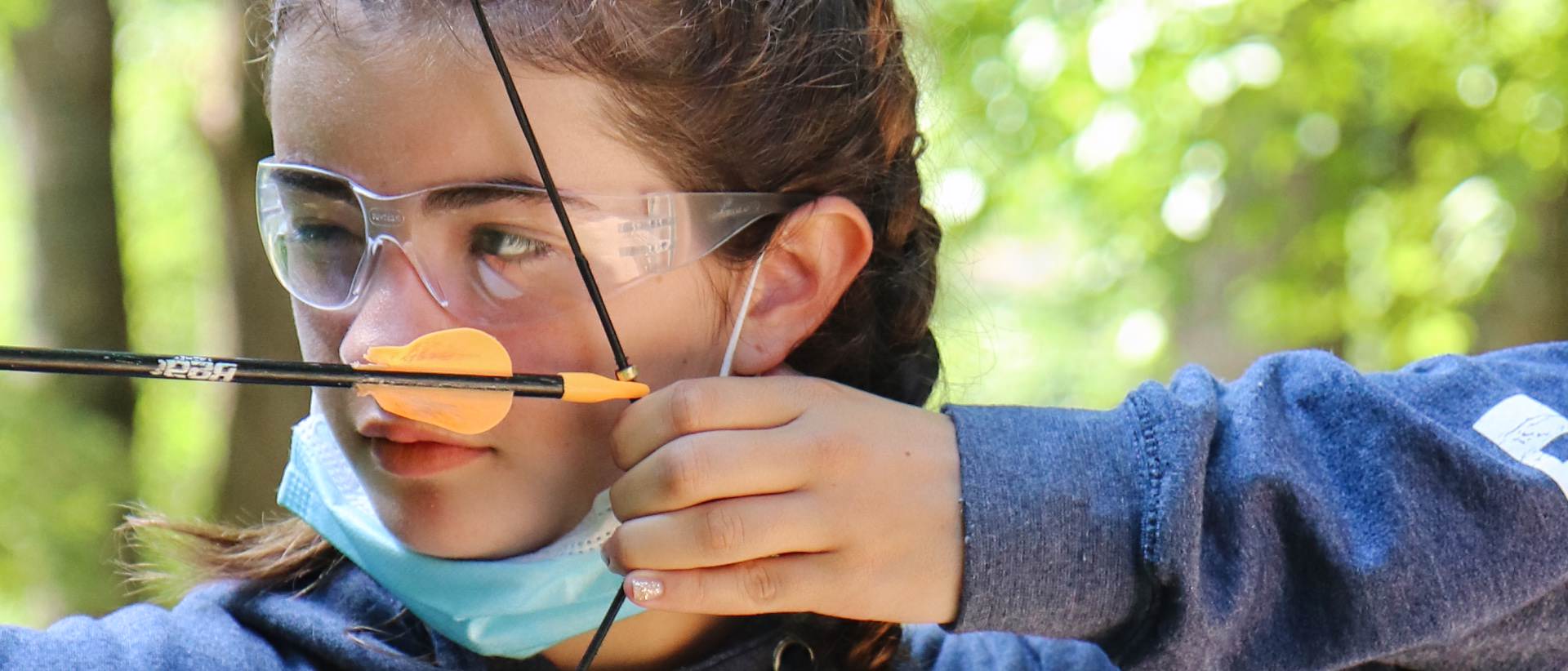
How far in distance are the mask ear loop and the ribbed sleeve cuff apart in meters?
0.25

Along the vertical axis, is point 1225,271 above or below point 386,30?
above

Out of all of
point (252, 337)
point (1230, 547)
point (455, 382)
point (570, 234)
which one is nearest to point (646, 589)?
point (455, 382)

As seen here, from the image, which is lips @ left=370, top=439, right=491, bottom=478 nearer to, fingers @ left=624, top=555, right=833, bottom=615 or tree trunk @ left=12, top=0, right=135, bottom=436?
fingers @ left=624, top=555, right=833, bottom=615

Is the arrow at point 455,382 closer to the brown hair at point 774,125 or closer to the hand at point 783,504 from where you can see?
the hand at point 783,504

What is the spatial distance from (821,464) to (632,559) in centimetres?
17

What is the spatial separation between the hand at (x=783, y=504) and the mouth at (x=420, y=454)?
0.63 feet

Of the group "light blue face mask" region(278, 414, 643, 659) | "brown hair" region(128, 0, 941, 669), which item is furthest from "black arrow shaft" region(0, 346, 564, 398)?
"brown hair" region(128, 0, 941, 669)

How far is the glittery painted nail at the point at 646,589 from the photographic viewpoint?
1136 mm

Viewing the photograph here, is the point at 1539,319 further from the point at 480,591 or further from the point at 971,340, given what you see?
the point at 480,591

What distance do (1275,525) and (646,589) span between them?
0.60 metres

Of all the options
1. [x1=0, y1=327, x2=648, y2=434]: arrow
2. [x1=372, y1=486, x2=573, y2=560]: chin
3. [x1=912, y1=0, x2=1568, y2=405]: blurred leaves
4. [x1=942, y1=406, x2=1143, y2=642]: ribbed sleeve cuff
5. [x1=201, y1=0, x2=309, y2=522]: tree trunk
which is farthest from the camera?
[x1=912, y1=0, x2=1568, y2=405]: blurred leaves

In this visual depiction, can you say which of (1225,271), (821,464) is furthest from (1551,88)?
(821,464)

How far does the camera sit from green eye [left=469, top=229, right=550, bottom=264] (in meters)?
1.31

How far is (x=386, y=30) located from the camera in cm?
133
